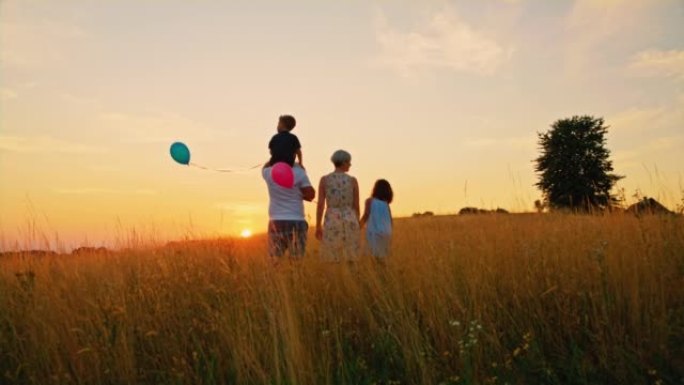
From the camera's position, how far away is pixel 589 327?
3.96m

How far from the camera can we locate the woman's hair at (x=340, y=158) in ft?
22.2

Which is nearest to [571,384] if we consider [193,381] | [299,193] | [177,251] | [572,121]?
[193,381]

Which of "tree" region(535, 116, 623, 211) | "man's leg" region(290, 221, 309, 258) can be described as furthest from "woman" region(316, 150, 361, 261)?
"tree" region(535, 116, 623, 211)

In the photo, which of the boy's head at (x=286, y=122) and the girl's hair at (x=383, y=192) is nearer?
the boy's head at (x=286, y=122)

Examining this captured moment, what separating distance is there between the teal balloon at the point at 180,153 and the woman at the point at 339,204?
1971mm

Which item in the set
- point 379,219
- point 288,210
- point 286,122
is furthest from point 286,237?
point 379,219

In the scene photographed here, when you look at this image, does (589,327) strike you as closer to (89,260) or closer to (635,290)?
(635,290)

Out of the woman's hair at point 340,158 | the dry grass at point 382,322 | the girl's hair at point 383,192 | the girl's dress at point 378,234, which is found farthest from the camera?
the girl's hair at point 383,192

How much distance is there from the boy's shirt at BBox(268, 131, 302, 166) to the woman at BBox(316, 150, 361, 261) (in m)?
0.53

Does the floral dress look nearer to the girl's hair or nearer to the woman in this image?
the woman

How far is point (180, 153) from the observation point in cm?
735

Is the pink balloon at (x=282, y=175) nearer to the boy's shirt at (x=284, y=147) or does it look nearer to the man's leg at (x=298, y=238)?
the boy's shirt at (x=284, y=147)

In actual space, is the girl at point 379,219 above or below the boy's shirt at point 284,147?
below

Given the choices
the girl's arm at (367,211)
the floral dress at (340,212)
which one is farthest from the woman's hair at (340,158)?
the girl's arm at (367,211)
